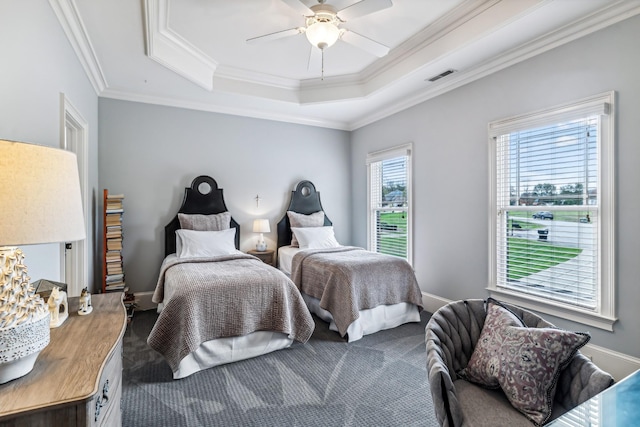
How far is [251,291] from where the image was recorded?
2.76 m

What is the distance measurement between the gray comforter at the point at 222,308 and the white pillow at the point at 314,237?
4.51 ft

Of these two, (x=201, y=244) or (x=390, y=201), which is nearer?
(x=201, y=244)

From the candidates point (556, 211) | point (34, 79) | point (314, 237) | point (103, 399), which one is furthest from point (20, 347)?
point (314, 237)

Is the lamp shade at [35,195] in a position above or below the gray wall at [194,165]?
below

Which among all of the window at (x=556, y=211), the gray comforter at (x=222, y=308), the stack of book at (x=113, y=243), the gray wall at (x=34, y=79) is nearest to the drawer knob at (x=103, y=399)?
the gray wall at (x=34, y=79)

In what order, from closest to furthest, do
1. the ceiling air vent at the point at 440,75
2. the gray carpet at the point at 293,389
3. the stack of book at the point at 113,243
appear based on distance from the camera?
the gray carpet at the point at 293,389 < the ceiling air vent at the point at 440,75 < the stack of book at the point at 113,243

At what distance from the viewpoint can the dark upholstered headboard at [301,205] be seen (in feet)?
16.2

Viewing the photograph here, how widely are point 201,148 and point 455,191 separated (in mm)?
3345

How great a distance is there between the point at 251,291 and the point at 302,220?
2283 mm

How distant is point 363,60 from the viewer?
371 centimetres

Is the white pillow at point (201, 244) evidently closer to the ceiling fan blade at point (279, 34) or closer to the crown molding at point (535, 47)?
the ceiling fan blade at point (279, 34)

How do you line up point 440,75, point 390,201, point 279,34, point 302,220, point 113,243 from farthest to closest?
1. point 302,220
2. point 390,201
3. point 113,243
4. point 440,75
5. point 279,34

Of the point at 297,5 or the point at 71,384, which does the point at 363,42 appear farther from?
the point at 71,384

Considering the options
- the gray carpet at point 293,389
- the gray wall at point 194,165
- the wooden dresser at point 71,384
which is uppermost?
the gray wall at point 194,165
